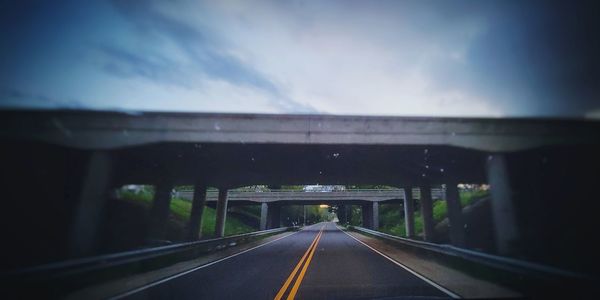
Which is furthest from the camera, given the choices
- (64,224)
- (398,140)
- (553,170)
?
(398,140)

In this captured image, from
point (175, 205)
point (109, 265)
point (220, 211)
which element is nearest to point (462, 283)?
point (109, 265)

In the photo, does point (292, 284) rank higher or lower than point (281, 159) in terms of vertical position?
lower

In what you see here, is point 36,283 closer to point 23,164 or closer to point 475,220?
point 23,164

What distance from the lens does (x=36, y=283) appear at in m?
5.82

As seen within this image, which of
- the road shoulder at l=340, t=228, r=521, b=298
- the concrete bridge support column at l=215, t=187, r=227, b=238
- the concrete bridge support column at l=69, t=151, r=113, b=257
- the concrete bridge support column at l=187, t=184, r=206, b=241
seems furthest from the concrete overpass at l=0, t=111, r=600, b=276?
the concrete bridge support column at l=215, t=187, r=227, b=238

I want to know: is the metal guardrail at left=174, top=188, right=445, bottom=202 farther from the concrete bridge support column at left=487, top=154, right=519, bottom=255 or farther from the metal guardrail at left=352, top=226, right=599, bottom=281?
the concrete bridge support column at left=487, top=154, right=519, bottom=255

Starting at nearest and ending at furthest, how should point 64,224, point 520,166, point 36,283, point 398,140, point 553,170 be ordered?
1. point 36,283
2. point 64,224
3. point 553,170
4. point 520,166
5. point 398,140

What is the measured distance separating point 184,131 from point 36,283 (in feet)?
24.5

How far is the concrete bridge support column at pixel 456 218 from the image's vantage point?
11.8 meters

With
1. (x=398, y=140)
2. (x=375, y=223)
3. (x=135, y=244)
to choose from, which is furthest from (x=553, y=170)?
(x=375, y=223)

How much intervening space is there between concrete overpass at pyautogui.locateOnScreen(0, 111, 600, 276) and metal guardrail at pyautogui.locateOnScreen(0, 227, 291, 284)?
1.23 ft

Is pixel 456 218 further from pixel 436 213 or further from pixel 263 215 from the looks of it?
pixel 263 215

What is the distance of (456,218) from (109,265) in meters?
12.1

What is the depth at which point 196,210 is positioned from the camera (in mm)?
19156
